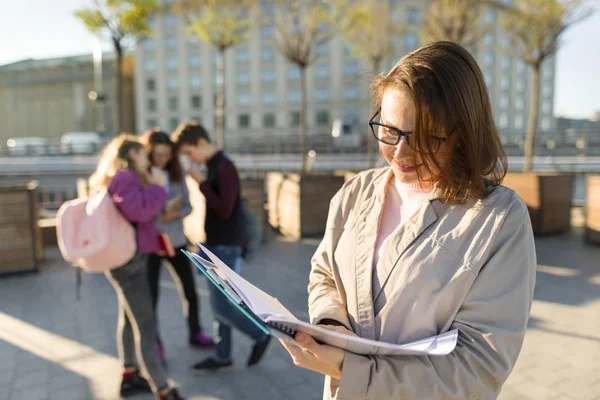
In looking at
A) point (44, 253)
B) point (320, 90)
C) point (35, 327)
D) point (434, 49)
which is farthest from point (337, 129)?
point (434, 49)

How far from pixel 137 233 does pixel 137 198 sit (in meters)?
0.30

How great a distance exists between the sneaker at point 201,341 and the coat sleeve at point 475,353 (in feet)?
11.0

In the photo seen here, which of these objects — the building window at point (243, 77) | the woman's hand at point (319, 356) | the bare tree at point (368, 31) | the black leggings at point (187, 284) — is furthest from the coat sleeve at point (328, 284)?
the building window at point (243, 77)

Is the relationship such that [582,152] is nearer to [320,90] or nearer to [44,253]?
[44,253]

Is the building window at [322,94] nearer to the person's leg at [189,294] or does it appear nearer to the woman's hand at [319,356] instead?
the person's leg at [189,294]

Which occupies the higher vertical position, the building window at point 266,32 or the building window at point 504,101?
the building window at point 266,32

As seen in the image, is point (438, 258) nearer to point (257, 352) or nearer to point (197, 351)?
point (257, 352)

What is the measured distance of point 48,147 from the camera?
28078mm

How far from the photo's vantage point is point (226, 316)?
3857 mm

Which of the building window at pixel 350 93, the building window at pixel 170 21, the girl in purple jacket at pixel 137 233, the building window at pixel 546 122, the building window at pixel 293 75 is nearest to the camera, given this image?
the girl in purple jacket at pixel 137 233

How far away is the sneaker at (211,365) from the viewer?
3930mm

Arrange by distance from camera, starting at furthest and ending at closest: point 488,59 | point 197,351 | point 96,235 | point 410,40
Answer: point 488,59
point 410,40
point 197,351
point 96,235

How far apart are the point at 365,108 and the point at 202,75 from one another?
19160mm

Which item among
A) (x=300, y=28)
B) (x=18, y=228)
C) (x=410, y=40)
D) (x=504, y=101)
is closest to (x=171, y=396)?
(x=18, y=228)
